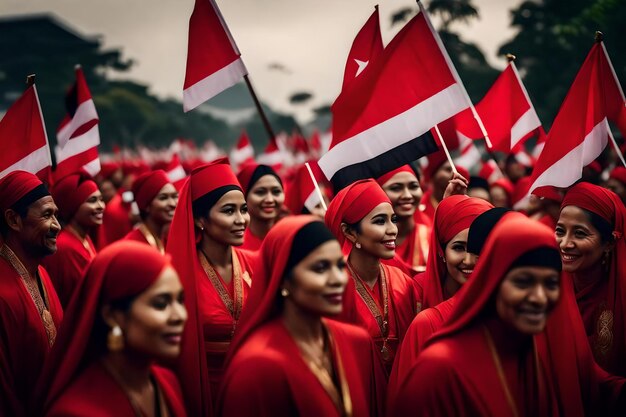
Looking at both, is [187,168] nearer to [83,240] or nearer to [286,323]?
[83,240]

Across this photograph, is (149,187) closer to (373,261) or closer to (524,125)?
(373,261)

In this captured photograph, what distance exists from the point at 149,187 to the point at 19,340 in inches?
109

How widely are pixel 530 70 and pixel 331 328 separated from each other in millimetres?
18811

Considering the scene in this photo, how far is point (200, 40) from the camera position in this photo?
5641 millimetres

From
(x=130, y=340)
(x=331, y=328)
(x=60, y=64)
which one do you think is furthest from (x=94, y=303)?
(x=60, y=64)

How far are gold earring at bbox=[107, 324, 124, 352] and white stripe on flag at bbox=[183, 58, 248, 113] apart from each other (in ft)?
8.97

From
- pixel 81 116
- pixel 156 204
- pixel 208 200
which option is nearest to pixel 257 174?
pixel 156 204

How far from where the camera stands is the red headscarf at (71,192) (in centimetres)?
698

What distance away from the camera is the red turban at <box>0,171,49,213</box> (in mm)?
4793

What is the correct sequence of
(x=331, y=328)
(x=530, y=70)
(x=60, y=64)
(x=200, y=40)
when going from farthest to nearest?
1. (x=60, y=64)
2. (x=530, y=70)
3. (x=200, y=40)
4. (x=331, y=328)

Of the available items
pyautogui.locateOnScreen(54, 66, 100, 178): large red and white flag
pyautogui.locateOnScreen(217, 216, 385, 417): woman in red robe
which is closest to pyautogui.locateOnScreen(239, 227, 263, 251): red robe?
pyautogui.locateOnScreen(54, 66, 100, 178): large red and white flag

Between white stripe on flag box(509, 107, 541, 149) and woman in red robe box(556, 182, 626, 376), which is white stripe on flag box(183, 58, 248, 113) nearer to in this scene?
woman in red robe box(556, 182, 626, 376)

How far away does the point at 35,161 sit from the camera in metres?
5.94

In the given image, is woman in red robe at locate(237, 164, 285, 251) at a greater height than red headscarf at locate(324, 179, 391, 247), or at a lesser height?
greater
